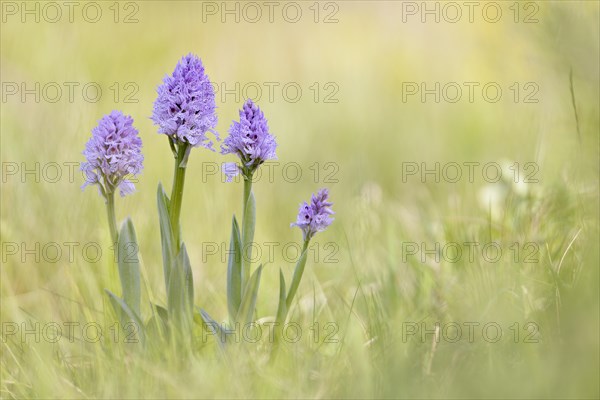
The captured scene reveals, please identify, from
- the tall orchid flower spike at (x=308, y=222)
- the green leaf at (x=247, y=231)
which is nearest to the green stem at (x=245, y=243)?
the green leaf at (x=247, y=231)

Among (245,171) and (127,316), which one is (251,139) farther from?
(127,316)

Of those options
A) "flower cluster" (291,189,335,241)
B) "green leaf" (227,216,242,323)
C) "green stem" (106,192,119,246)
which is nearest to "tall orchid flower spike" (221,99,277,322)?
"green leaf" (227,216,242,323)

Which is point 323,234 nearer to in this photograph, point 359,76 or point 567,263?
point 567,263

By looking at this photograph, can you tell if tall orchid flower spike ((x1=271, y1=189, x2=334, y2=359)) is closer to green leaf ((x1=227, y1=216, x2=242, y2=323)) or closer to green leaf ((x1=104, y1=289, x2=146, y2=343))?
green leaf ((x1=227, y1=216, x2=242, y2=323))

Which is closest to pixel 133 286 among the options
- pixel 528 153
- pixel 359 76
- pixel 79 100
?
pixel 528 153

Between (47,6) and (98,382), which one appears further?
(47,6)

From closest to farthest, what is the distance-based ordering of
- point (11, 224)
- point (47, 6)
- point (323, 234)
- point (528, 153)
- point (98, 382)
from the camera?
1. point (98, 382)
2. point (11, 224)
3. point (528, 153)
4. point (323, 234)
5. point (47, 6)
